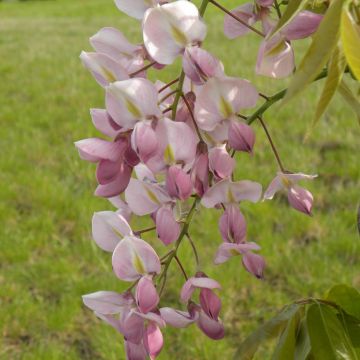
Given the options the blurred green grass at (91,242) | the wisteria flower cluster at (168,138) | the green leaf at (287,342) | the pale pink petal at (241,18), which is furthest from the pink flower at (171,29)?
the blurred green grass at (91,242)

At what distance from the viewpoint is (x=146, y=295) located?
1.81 ft

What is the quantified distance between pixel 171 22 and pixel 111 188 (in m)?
0.13

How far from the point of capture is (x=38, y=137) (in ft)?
11.1

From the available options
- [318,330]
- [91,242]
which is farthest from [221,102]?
[91,242]

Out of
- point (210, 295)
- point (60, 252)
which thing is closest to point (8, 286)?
point (60, 252)

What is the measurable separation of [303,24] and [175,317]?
0.28 metres

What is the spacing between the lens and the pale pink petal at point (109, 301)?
1.99 feet

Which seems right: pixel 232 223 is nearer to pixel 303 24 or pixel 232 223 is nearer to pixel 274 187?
pixel 274 187

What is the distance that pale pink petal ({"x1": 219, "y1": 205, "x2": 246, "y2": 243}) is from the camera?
23.0 inches

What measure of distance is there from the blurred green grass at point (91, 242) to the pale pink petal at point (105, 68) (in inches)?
50.7

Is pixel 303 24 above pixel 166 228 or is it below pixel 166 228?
above

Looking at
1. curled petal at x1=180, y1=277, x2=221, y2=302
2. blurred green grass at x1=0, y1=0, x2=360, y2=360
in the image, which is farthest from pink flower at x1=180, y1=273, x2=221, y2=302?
blurred green grass at x1=0, y1=0, x2=360, y2=360

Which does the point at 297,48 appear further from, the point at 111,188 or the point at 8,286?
the point at 111,188

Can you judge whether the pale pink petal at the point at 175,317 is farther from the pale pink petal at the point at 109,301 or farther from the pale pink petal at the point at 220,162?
the pale pink petal at the point at 220,162
